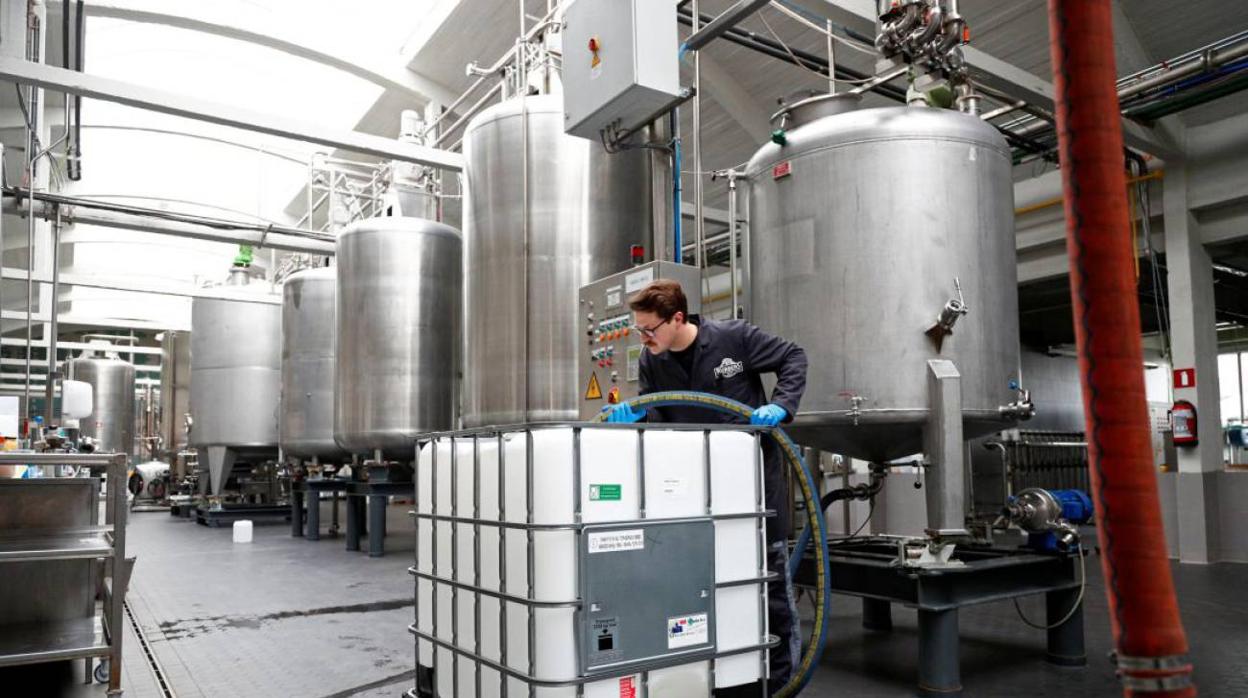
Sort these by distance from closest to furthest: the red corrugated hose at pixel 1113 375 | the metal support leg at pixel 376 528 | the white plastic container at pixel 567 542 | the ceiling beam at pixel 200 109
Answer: the red corrugated hose at pixel 1113 375 → the white plastic container at pixel 567 542 → the ceiling beam at pixel 200 109 → the metal support leg at pixel 376 528

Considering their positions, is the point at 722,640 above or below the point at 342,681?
above

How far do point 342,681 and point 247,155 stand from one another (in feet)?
50.4

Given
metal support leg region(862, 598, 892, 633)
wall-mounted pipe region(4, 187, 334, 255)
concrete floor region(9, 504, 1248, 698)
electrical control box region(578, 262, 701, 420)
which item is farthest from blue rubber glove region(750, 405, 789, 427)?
wall-mounted pipe region(4, 187, 334, 255)

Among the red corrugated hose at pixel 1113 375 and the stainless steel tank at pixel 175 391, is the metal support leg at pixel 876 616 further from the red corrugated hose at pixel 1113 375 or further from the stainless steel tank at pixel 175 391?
the stainless steel tank at pixel 175 391

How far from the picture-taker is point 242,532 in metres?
9.66

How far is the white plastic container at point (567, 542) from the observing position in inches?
83.7

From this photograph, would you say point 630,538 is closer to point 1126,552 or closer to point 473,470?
point 473,470

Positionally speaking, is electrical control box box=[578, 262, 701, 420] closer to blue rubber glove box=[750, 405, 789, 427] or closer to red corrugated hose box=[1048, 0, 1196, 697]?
blue rubber glove box=[750, 405, 789, 427]

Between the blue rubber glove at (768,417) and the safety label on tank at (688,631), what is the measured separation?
0.67 meters

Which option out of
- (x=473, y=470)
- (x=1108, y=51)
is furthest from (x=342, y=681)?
(x=1108, y=51)

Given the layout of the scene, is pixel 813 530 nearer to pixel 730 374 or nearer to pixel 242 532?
pixel 730 374

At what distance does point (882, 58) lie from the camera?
14.2 ft

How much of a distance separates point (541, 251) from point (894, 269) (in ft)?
9.00

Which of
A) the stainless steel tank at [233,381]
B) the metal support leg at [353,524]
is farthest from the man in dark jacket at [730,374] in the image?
the stainless steel tank at [233,381]
